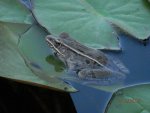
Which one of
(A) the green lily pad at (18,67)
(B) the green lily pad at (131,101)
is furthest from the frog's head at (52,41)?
(B) the green lily pad at (131,101)

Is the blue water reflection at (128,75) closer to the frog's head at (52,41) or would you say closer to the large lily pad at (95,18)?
the large lily pad at (95,18)

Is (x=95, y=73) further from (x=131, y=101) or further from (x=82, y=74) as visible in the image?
(x=131, y=101)

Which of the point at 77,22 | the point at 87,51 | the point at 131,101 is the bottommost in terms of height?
the point at 131,101

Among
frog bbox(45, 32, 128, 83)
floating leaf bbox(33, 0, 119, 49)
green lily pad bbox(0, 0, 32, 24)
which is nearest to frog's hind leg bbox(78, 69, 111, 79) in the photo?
→ frog bbox(45, 32, 128, 83)

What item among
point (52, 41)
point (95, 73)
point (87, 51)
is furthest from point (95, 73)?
point (52, 41)

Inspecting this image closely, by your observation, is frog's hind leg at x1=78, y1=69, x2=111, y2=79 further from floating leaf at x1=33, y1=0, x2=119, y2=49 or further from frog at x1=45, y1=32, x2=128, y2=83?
floating leaf at x1=33, y1=0, x2=119, y2=49

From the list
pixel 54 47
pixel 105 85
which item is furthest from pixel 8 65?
pixel 105 85
